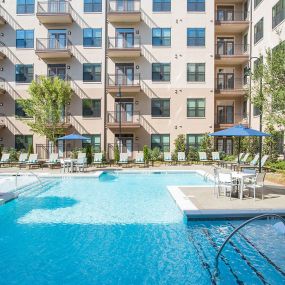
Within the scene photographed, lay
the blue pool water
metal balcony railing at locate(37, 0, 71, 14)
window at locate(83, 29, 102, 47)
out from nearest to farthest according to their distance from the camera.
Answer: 1. the blue pool water
2. metal balcony railing at locate(37, 0, 71, 14)
3. window at locate(83, 29, 102, 47)

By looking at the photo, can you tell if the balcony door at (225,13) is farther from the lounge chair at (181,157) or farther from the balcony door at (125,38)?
the lounge chair at (181,157)

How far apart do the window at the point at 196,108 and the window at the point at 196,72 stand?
1941 millimetres

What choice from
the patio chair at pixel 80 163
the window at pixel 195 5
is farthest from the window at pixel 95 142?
the window at pixel 195 5

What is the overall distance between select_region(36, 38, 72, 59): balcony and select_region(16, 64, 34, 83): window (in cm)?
166

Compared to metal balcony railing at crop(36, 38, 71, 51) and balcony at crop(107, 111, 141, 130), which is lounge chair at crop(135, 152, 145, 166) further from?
metal balcony railing at crop(36, 38, 71, 51)

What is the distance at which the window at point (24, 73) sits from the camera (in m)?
30.3

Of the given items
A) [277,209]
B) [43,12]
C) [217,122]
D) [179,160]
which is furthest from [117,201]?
[43,12]

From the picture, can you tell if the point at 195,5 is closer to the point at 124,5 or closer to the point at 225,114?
the point at 124,5

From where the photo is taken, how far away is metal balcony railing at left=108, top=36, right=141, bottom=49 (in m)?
29.5

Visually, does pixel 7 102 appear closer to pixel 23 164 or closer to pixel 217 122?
pixel 23 164

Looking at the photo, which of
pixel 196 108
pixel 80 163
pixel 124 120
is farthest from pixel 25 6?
pixel 196 108

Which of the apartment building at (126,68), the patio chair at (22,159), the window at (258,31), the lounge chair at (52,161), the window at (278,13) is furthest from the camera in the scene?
the apartment building at (126,68)

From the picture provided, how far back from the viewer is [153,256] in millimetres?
6781

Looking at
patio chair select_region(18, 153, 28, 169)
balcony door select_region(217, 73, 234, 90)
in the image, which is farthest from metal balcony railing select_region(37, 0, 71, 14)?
balcony door select_region(217, 73, 234, 90)
